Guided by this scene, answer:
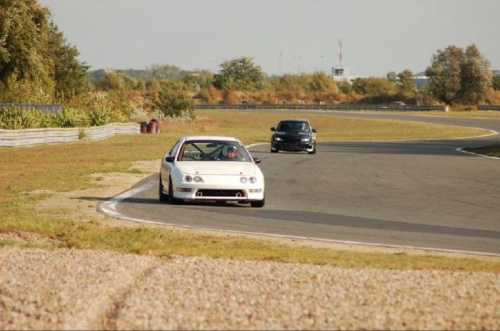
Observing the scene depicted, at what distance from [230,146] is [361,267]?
393 inches

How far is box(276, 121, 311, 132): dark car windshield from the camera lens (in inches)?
1884

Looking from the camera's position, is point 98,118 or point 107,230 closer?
point 107,230

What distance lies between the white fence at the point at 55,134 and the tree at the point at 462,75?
273ft

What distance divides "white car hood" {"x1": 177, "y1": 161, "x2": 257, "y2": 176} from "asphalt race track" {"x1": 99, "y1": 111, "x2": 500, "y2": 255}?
0.71 metres

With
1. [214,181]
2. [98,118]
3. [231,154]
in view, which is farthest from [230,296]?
[98,118]

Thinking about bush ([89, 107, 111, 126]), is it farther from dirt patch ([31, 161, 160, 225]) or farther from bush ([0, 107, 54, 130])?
dirt patch ([31, 161, 160, 225])

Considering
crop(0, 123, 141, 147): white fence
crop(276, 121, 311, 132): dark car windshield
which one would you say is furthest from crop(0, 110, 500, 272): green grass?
crop(276, 121, 311, 132): dark car windshield

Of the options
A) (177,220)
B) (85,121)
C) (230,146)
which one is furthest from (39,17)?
(177,220)

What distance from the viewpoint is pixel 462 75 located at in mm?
142375

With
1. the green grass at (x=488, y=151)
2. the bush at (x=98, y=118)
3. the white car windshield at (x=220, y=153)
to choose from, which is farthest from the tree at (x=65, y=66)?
the white car windshield at (x=220, y=153)

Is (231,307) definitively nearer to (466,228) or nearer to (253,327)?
(253,327)

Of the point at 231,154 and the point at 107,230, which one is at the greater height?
the point at 231,154

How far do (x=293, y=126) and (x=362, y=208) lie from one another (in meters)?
26.4

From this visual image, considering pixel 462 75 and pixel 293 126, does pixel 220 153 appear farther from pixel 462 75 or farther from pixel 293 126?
pixel 462 75
